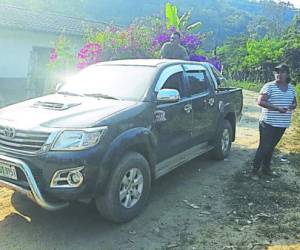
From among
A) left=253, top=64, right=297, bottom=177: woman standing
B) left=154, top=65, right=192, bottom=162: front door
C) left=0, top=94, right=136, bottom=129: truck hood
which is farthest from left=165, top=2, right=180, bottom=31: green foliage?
left=0, top=94, right=136, bottom=129: truck hood

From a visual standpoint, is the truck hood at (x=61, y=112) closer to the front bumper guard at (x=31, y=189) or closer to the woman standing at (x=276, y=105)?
the front bumper guard at (x=31, y=189)

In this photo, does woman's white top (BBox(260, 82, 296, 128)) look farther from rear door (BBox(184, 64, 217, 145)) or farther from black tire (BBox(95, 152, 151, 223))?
black tire (BBox(95, 152, 151, 223))

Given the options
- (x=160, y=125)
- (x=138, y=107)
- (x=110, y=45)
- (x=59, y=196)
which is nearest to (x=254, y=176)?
(x=160, y=125)

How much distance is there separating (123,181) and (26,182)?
3.35ft

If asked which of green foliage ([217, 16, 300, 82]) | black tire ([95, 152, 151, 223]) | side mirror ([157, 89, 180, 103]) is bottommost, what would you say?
black tire ([95, 152, 151, 223])

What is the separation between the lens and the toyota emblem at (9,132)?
14.1 feet

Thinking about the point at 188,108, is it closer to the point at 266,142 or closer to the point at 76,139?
the point at 266,142

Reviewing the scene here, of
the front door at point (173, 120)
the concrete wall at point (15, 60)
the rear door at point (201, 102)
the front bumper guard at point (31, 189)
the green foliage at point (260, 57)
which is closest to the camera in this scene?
the front bumper guard at point (31, 189)

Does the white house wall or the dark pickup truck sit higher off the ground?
the white house wall

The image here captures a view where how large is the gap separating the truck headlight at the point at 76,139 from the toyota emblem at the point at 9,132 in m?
0.53

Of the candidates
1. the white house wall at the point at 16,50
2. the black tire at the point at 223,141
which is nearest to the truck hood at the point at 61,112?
the black tire at the point at 223,141

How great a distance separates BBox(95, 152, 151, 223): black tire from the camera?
4.33 meters

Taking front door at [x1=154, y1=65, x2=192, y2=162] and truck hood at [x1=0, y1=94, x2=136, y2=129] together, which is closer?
truck hood at [x1=0, y1=94, x2=136, y2=129]

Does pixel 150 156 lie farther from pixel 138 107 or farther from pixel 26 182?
pixel 26 182
